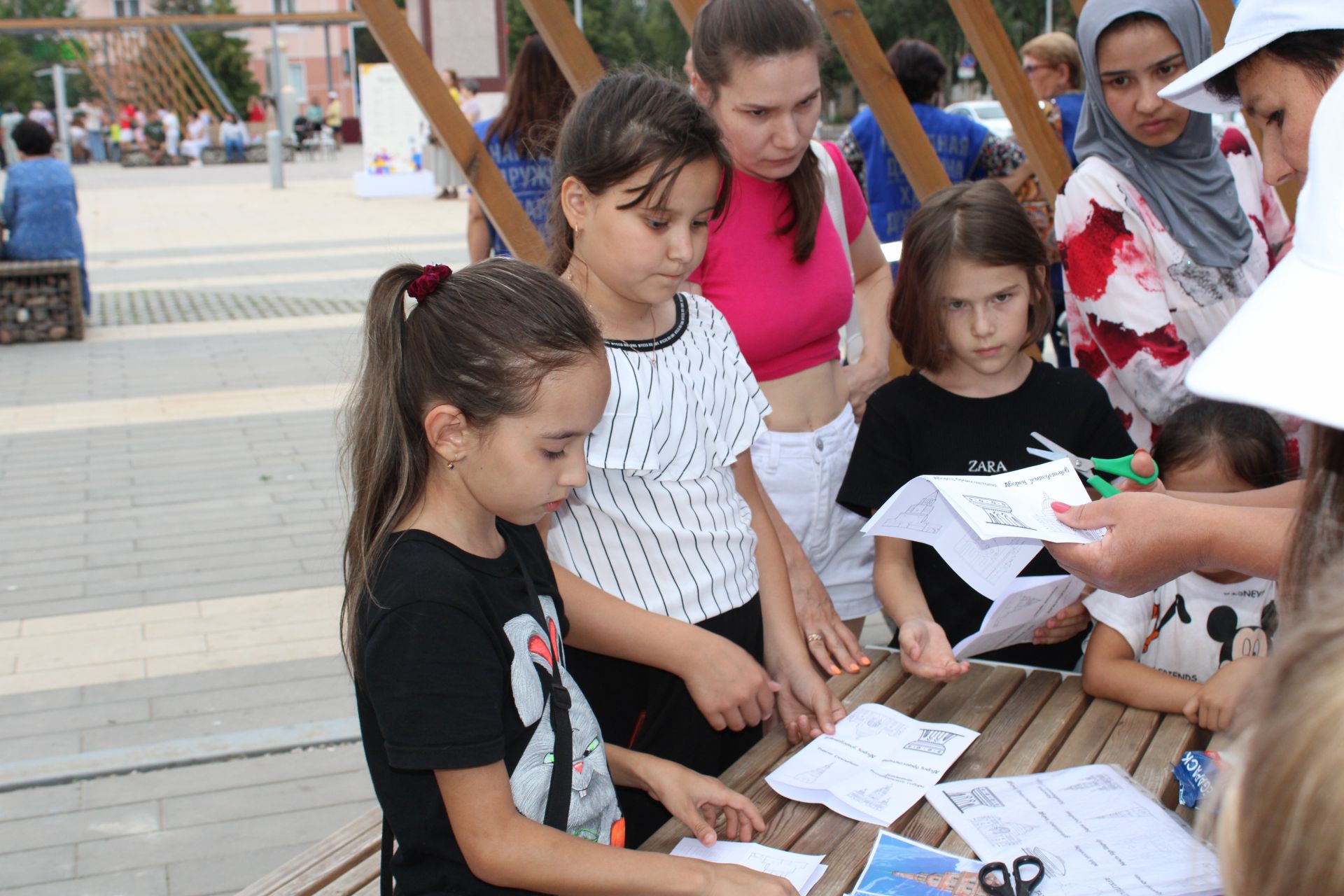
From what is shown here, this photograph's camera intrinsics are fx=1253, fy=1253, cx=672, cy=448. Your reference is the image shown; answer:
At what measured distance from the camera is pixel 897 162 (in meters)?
5.29

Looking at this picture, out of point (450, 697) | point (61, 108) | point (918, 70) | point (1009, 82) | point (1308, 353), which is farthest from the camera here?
point (61, 108)

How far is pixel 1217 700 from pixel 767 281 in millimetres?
1199

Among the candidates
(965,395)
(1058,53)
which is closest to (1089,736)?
(965,395)

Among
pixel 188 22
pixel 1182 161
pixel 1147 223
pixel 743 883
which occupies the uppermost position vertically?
pixel 188 22

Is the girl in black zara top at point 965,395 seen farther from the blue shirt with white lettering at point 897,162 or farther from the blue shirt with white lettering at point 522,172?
the blue shirt with white lettering at point 897,162

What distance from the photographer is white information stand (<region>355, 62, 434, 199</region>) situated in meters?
21.7

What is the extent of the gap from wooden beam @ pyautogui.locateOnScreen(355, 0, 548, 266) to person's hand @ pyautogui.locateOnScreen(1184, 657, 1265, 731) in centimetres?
187

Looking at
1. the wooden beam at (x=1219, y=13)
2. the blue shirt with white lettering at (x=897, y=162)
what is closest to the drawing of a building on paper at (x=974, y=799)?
the wooden beam at (x=1219, y=13)

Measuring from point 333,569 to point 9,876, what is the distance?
214cm

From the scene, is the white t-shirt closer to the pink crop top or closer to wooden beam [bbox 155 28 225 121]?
the pink crop top

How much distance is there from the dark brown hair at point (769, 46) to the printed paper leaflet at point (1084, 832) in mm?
1253

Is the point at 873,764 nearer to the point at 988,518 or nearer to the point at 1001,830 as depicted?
the point at 1001,830

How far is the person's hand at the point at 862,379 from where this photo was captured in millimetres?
3078

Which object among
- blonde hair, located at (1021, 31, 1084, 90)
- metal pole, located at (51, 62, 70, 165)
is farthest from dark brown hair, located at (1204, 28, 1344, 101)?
metal pole, located at (51, 62, 70, 165)
